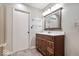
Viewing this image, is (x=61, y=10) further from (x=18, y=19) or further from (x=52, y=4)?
(x=18, y=19)

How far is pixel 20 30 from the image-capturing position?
1703 millimetres

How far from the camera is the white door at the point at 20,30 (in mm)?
1649

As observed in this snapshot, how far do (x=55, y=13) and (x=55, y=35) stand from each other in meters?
0.42

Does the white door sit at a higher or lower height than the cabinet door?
higher

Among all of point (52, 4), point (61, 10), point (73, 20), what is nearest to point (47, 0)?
point (52, 4)

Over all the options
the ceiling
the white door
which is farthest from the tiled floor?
the ceiling

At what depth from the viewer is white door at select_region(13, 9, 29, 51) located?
5.41 ft

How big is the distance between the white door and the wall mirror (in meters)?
0.35

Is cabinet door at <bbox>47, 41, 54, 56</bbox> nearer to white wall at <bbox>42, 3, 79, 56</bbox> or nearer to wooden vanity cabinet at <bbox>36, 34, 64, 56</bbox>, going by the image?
wooden vanity cabinet at <bbox>36, 34, 64, 56</bbox>

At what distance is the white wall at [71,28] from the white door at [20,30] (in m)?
0.68

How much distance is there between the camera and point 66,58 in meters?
1.57

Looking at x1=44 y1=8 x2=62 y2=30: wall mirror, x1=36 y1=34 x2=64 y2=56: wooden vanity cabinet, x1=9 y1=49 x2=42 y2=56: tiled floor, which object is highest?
x1=44 y1=8 x2=62 y2=30: wall mirror

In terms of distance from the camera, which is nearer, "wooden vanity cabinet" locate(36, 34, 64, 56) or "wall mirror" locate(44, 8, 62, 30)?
"wooden vanity cabinet" locate(36, 34, 64, 56)

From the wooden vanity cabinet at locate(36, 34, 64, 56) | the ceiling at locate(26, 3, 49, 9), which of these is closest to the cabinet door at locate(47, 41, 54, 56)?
the wooden vanity cabinet at locate(36, 34, 64, 56)
